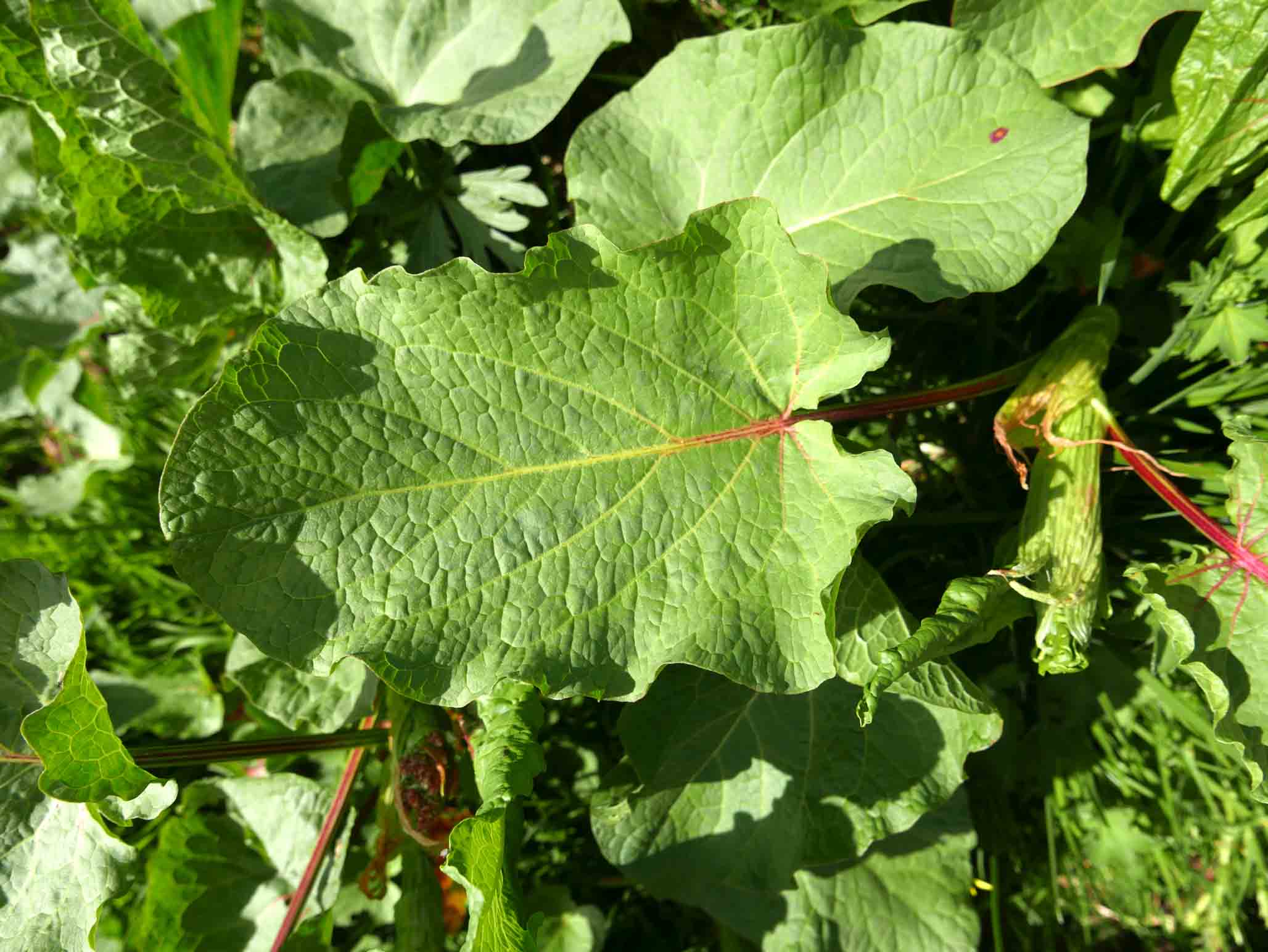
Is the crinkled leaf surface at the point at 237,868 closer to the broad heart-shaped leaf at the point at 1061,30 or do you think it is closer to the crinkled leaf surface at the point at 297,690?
the crinkled leaf surface at the point at 297,690

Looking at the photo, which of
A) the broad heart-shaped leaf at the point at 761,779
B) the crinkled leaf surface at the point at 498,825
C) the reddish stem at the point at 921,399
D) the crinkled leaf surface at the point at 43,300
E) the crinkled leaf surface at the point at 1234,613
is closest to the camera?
the crinkled leaf surface at the point at 498,825

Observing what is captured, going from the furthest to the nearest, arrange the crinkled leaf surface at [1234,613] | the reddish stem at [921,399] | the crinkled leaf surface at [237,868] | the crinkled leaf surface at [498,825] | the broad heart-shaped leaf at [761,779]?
the crinkled leaf surface at [237,868], the broad heart-shaped leaf at [761,779], the reddish stem at [921,399], the crinkled leaf surface at [1234,613], the crinkled leaf surface at [498,825]

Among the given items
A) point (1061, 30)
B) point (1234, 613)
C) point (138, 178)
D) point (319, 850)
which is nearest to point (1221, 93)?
point (1061, 30)

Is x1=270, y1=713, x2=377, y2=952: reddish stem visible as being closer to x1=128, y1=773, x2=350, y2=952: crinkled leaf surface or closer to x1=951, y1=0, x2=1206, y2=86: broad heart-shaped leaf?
x1=128, y1=773, x2=350, y2=952: crinkled leaf surface

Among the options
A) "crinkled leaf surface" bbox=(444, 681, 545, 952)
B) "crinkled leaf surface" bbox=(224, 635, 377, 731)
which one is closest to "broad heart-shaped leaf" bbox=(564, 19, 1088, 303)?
"crinkled leaf surface" bbox=(444, 681, 545, 952)

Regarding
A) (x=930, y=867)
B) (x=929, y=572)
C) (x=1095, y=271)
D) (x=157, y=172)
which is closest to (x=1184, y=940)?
(x=930, y=867)

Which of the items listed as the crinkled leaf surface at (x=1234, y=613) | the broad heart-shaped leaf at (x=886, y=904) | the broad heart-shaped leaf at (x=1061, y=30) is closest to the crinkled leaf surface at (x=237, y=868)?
the broad heart-shaped leaf at (x=886, y=904)

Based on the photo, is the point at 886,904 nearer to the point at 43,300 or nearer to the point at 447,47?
the point at 447,47
